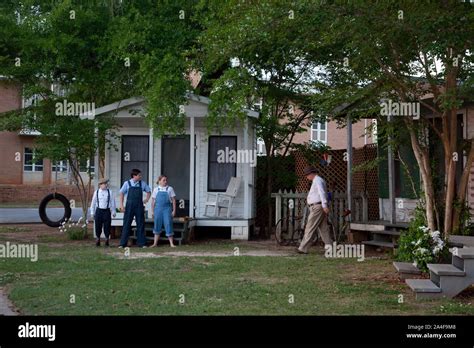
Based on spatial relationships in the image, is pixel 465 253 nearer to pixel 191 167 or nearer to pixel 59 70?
pixel 191 167

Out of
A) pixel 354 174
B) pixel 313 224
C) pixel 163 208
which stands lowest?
pixel 313 224

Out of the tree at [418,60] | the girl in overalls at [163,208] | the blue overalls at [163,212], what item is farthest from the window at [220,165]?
the tree at [418,60]

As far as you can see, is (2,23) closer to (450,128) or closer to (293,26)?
(293,26)

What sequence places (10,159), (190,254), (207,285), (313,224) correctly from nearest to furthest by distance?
Result: (207,285) < (190,254) < (313,224) < (10,159)

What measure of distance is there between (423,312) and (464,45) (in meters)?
3.77

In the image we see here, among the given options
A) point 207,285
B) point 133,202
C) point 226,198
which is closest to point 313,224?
point 133,202

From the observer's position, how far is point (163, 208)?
15.5 metres

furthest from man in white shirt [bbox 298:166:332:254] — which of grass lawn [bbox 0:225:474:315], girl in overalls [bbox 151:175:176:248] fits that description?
girl in overalls [bbox 151:175:176:248]

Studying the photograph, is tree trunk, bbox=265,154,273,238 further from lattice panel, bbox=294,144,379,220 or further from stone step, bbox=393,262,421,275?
stone step, bbox=393,262,421,275

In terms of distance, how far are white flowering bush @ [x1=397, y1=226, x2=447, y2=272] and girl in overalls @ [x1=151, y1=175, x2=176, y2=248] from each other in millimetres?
6180

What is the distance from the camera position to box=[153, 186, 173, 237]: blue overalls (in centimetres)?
1549

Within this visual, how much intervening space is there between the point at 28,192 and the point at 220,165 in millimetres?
26511

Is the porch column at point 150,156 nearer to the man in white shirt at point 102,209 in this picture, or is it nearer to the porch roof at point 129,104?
the porch roof at point 129,104

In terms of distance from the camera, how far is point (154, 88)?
596 inches
